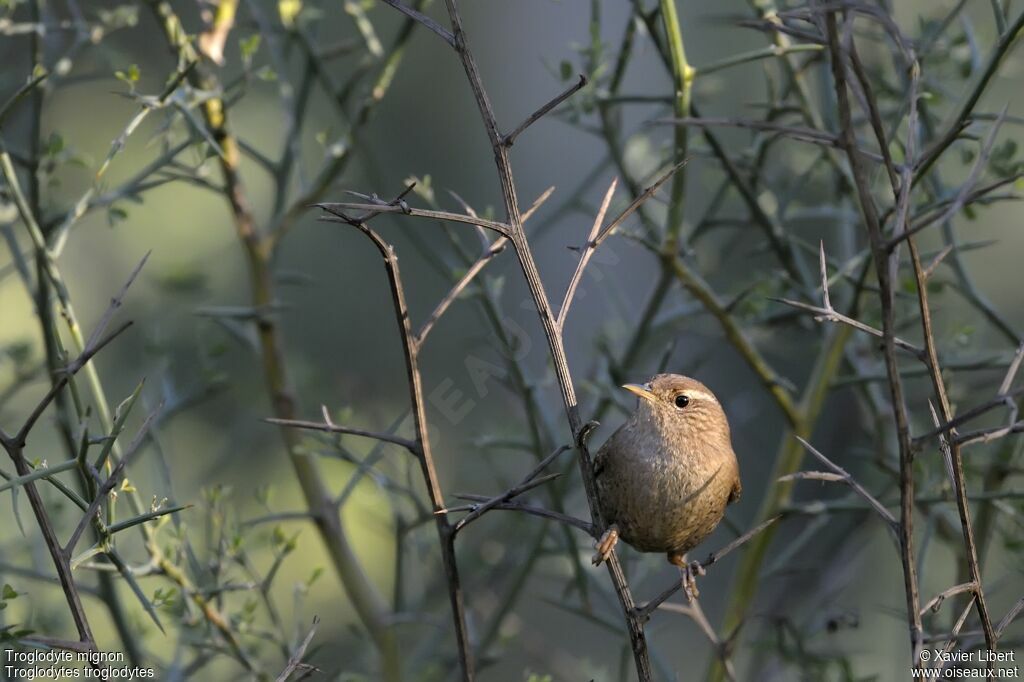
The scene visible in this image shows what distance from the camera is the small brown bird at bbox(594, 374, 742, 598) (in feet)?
8.82

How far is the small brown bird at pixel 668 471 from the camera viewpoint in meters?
2.69

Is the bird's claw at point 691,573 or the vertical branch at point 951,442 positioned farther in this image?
the bird's claw at point 691,573

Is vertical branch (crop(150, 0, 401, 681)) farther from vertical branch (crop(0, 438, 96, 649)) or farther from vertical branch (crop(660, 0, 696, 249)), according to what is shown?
vertical branch (crop(0, 438, 96, 649))

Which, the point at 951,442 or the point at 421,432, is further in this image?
the point at 421,432

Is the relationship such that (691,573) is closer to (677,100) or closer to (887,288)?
(887,288)

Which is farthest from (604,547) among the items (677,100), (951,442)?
(677,100)

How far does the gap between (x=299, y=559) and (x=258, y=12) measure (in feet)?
12.7

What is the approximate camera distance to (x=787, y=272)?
3580 millimetres

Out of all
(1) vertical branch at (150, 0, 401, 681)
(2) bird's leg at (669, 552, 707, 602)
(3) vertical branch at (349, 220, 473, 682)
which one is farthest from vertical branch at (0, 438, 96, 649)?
(1) vertical branch at (150, 0, 401, 681)

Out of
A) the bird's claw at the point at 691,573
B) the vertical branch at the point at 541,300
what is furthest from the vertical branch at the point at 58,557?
the bird's claw at the point at 691,573

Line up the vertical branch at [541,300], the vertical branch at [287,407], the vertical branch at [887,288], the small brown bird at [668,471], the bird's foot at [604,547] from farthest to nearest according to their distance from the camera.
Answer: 1. the vertical branch at [287,407]
2. the small brown bird at [668,471]
3. the bird's foot at [604,547]
4. the vertical branch at [541,300]
5. the vertical branch at [887,288]

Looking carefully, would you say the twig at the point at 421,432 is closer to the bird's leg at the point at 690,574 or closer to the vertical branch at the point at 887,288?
the bird's leg at the point at 690,574

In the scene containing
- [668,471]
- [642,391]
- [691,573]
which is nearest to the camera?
[691,573]

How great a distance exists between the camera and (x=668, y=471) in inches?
108
